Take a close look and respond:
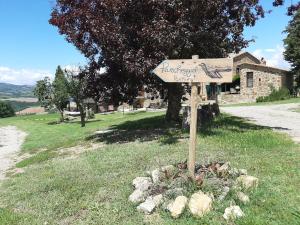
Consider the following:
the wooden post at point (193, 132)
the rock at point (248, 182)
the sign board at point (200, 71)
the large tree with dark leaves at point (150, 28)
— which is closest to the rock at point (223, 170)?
the rock at point (248, 182)

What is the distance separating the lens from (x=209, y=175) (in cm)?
812

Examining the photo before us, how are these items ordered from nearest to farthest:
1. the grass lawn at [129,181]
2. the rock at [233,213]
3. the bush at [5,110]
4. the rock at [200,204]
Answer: the rock at [233,213]
the rock at [200,204]
the grass lawn at [129,181]
the bush at [5,110]

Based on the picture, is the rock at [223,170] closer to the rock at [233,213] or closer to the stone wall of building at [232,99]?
the rock at [233,213]

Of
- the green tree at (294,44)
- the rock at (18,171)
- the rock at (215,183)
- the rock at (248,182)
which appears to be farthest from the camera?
the green tree at (294,44)

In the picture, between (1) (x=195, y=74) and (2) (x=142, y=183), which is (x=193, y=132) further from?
(2) (x=142, y=183)

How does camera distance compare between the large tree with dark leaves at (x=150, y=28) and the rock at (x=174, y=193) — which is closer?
the rock at (x=174, y=193)

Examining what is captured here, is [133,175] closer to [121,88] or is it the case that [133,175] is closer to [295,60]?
[121,88]

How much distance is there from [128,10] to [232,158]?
649 centimetres

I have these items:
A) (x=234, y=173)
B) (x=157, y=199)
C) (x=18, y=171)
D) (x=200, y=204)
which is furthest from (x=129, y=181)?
(x=18, y=171)

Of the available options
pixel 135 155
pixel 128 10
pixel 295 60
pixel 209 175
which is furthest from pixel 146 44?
pixel 295 60

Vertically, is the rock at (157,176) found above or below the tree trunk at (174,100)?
below

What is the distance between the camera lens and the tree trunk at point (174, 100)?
1858 centimetres

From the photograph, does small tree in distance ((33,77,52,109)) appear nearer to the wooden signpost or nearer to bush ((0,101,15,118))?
the wooden signpost

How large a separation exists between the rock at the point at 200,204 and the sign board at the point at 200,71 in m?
2.38
